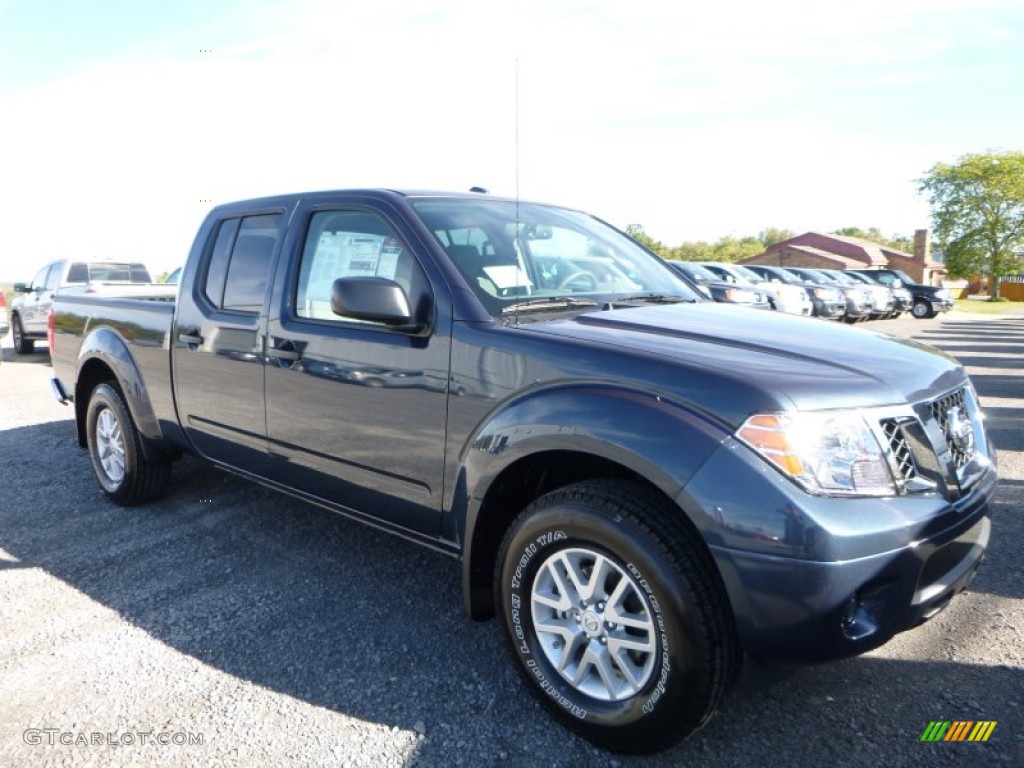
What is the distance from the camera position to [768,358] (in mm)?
2426

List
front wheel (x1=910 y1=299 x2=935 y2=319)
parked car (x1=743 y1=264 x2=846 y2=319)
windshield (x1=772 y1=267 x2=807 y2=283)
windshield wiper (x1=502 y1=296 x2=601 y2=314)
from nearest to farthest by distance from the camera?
windshield wiper (x1=502 y1=296 x2=601 y2=314), parked car (x1=743 y1=264 x2=846 y2=319), windshield (x1=772 y1=267 x2=807 y2=283), front wheel (x1=910 y1=299 x2=935 y2=319)

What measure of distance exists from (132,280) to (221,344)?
1094 centimetres

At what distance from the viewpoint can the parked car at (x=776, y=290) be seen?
17.2 metres

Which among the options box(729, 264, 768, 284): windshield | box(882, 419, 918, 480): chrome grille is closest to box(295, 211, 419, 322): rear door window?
box(882, 419, 918, 480): chrome grille

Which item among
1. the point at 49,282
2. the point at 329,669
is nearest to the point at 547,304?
the point at 329,669

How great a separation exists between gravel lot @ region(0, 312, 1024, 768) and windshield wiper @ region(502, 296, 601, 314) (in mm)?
1362

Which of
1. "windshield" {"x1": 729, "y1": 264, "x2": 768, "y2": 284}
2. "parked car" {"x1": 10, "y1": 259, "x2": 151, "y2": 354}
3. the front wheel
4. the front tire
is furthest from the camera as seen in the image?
the front wheel

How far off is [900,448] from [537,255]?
175cm

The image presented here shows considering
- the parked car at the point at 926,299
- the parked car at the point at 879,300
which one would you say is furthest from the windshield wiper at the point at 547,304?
the parked car at the point at 926,299

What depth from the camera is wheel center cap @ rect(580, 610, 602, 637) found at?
247 cm

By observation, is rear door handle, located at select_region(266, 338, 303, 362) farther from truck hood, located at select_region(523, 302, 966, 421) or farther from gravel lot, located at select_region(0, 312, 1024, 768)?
truck hood, located at select_region(523, 302, 966, 421)

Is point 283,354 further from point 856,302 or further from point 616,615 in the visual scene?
point 856,302

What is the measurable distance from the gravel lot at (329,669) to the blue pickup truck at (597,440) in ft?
1.08

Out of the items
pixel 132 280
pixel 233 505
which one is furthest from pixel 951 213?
pixel 233 505
